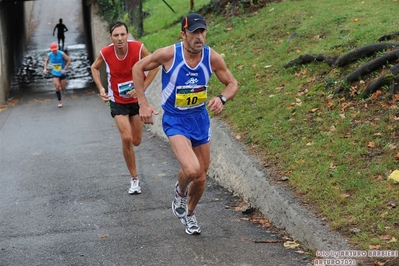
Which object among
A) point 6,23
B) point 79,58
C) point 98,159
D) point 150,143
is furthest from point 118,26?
point 79,58

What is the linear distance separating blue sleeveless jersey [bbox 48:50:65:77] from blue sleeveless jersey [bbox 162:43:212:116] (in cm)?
1340

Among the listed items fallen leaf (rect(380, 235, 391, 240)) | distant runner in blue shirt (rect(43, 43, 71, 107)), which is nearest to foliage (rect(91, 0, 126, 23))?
distant runner in blue shirt (rect(43, 43, 71, 107))

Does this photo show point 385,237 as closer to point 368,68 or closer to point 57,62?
point 368,68

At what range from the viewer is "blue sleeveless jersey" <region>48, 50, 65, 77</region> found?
1952 centimetres

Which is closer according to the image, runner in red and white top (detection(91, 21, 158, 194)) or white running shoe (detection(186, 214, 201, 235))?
white running shoe (detection(186, 214, 201, 235))

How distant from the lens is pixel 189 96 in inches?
262

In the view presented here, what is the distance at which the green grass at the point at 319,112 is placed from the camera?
6.41 meters

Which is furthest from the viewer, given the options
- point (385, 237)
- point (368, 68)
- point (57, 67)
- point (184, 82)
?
point (57, 67)

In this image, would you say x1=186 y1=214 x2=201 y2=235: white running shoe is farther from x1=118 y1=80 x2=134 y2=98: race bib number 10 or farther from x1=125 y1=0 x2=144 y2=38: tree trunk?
x1=125 y1=0 x2=144 y2=38: tree trunk

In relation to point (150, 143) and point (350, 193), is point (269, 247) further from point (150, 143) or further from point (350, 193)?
point (150, 143)

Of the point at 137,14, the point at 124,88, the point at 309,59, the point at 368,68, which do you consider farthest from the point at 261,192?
the point at 137,14

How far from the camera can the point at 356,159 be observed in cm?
721

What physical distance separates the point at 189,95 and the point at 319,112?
2823 mm

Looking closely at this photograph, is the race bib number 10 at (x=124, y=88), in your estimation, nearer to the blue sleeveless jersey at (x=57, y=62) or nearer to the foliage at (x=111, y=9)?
the blue sleeveless jersey at (x=57, y=62)
